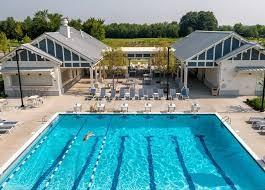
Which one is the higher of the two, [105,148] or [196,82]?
[196,82]

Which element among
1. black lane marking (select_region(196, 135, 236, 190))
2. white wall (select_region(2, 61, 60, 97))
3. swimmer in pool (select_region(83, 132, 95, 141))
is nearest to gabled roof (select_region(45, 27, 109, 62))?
white wall (select_region(2, 61, 60, 97))

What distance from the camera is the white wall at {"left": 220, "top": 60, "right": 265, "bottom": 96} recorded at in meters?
24.9

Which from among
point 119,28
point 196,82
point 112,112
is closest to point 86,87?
point 112,112

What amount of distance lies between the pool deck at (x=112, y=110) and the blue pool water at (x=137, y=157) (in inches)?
30.5

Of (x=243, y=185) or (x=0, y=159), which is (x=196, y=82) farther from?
(x=0, y=159)

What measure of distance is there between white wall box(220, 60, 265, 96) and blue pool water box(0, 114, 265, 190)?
19.1 feet

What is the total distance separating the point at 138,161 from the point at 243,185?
506 centimetres

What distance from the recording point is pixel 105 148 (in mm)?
16625

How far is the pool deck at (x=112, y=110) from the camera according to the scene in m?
15.9

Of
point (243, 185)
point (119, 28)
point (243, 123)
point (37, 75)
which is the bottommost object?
point (243, 185)

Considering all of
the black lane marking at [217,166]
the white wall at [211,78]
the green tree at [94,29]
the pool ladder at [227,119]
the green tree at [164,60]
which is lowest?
the black lane marking at [217,166]

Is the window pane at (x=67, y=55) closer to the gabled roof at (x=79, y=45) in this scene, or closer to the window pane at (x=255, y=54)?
the gabled roof at (x=79, y=45)

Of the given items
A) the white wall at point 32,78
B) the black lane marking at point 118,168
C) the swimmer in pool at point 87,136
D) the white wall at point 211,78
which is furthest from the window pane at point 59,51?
the white wall at point 211,78

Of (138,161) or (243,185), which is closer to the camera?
(243,185)
